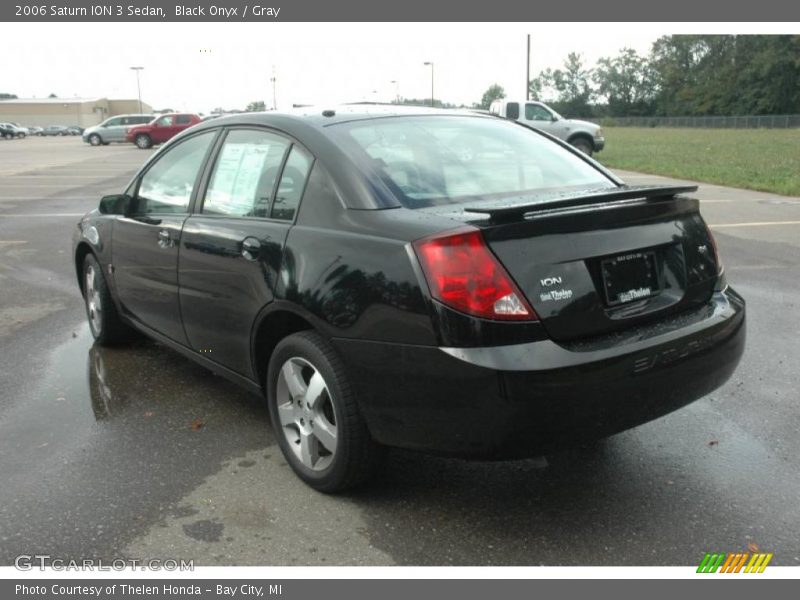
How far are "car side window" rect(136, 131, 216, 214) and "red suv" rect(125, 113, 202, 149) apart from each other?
36355 mm

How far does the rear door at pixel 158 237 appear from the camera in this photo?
13.6 ft

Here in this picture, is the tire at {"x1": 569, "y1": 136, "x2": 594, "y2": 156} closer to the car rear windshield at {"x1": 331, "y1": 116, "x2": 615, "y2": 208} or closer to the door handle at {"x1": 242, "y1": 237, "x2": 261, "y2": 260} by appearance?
the car rear windshield at {"x1": 331, "y1": 116, "x2": 615, "y2": 208}

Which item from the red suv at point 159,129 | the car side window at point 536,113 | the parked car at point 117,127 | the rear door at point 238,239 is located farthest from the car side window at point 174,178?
the parked car at point 117,127

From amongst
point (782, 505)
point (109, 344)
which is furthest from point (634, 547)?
point (109, 344)

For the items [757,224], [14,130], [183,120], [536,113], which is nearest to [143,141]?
[183,120]

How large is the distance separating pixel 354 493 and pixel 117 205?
102 inches

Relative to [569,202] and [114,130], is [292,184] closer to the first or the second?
[569,202]

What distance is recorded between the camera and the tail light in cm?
266

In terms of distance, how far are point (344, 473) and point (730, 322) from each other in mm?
1722

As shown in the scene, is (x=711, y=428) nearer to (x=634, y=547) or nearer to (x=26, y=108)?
(x=634, y=547)

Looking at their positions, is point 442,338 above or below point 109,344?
above

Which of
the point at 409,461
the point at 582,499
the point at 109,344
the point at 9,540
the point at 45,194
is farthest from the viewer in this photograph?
the point at 45,194

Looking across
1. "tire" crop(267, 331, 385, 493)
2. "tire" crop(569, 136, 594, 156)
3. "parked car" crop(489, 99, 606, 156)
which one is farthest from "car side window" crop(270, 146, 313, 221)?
"tire" crop(569, 136, 594, 156)

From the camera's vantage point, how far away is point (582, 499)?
318 cm
